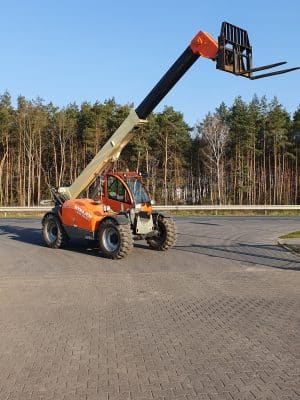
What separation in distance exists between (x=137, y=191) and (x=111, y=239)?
1.81 metres

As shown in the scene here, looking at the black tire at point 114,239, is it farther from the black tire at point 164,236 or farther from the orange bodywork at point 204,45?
the orange bodywork at point 204,45

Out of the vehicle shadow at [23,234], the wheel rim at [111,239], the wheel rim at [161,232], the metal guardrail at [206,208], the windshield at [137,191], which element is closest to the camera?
the wheel rim at [111,239]

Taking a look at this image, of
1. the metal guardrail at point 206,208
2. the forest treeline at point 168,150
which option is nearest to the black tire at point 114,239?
the metal guardrail at point 206,208

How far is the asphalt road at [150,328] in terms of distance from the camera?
530cm

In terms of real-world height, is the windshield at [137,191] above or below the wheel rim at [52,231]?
above

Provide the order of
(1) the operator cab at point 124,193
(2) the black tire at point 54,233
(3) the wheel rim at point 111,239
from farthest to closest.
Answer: (2) the black tire at point 54,233 → (1) the operator cab at point 124,193 → (3) the wheel rim at point 111,239

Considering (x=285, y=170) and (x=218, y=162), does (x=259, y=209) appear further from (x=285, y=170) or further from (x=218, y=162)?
(x=285, y=170)

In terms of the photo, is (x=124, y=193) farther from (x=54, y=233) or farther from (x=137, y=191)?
(x=54, y=233)

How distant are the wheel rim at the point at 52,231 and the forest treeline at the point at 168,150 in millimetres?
42232

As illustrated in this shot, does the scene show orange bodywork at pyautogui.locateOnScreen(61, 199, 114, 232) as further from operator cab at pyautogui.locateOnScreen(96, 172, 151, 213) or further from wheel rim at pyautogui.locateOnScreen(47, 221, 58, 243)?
wheel rim at pyautogui.locateOnScreen(47, 221, 58, 243)

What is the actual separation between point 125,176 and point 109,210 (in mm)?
1150

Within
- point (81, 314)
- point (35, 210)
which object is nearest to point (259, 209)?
point (35, 210)

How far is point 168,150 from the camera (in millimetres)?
66688

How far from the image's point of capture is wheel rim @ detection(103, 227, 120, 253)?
15281mm
